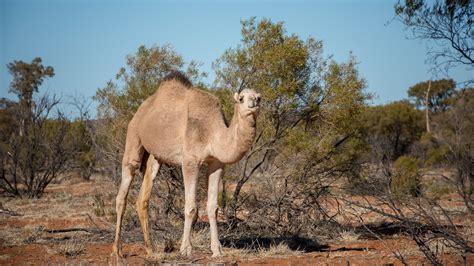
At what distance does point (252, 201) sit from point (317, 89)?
2.87 m

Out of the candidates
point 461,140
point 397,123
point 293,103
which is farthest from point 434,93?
point 293,103

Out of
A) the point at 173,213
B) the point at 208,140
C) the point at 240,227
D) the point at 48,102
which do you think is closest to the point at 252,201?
the point at 240,227

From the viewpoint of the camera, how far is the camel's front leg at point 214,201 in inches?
331

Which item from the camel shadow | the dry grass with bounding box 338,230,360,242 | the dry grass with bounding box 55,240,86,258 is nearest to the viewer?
the dry grass with bounding box 55,240,86,258

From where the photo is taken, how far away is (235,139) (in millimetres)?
8281

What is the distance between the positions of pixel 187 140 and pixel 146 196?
1641 mm

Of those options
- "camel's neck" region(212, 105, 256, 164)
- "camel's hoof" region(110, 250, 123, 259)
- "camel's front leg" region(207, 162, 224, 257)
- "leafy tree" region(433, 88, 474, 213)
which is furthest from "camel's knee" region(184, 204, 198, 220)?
"leafy tree" region(433, 88, 474, 213)

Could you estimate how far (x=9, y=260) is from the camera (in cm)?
898

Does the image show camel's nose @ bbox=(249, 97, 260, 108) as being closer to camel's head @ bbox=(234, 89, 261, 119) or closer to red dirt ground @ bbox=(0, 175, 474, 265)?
camel's head @ bbox=(234, 89, 261, 119)

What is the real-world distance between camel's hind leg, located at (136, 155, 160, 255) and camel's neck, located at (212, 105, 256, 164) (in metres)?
1.84

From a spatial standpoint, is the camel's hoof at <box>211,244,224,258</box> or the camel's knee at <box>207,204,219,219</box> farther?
the camel's knee at <box>207,204,219,219</box>

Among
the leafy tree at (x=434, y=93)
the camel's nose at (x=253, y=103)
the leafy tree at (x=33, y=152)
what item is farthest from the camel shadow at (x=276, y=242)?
the leafy tree at (x=434, y=93)

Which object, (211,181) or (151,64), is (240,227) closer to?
(211,181)

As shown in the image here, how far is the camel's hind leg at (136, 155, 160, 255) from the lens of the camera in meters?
9.44
